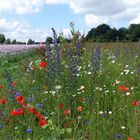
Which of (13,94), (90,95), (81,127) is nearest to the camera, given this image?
(81,127)

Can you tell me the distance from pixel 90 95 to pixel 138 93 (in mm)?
702

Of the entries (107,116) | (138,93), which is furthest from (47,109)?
(138,93)

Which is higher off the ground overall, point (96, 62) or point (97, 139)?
point (96, 62)

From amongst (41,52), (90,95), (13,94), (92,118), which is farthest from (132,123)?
(41,52)

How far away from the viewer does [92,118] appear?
15.4 feet

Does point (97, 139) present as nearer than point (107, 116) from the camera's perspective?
Yes

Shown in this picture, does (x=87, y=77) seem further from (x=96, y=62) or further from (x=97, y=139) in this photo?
(x=97, y=139)

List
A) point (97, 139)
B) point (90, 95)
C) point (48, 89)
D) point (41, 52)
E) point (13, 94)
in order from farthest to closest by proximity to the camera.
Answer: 1. point (41, 52)
2. point (48, 89)
3. point (90, 95)
4. point (13, 94)
5. point (97, 139)

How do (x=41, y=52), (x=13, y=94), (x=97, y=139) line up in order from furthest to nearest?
(x=41, y=52) → (x=13, y=94) → (x=97, y=139)

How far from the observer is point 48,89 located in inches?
250

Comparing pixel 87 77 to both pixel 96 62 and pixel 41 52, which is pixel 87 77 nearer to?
pixel 96 62

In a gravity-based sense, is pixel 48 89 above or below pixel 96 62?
below

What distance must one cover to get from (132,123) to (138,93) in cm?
132

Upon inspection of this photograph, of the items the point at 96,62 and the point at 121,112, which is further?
the point at 96,62
